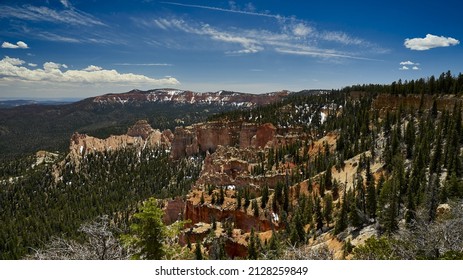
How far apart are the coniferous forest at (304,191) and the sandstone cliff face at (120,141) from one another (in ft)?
16.4

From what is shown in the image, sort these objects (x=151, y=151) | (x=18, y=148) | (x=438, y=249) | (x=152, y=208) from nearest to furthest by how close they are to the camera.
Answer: (x=438, y=249) < (x=152, y=208) < (x=151, y=151) < (x=18, y=148)

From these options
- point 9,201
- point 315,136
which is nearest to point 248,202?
point 315,136

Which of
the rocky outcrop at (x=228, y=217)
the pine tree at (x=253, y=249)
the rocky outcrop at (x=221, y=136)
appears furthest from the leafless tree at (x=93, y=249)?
the rocky outcrop at (x=221, y=136)

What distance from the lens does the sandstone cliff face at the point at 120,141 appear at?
96.9 metres

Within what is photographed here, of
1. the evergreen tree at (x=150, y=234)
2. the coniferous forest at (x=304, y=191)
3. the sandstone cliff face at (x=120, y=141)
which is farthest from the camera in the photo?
the sandstone cliff face at (x=120, y=141)

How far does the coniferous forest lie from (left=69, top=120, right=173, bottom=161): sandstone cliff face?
499cm

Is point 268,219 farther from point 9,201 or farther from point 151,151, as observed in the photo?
point 151,151

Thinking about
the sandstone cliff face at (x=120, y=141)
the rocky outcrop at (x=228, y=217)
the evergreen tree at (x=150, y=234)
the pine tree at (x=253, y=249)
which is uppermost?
the evergreen tree at (x=150, y=234)

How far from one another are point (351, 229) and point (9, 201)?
223 ft

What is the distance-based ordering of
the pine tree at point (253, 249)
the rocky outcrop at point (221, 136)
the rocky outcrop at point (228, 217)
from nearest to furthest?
the pine tree at point (253, 249) → the rocky outcrop at point (228, 217) → the rocky outcrop at point (221, 136)

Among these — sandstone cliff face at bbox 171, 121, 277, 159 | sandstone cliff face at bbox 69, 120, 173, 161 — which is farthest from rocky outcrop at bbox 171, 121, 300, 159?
sandstone cliff face at bbox 69, 120, 173, 161

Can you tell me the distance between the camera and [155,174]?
75.4m

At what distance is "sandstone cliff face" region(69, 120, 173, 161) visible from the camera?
3816 inches

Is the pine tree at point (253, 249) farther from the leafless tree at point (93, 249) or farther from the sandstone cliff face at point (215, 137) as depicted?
the sandstone cliff face at point (215, 137)
